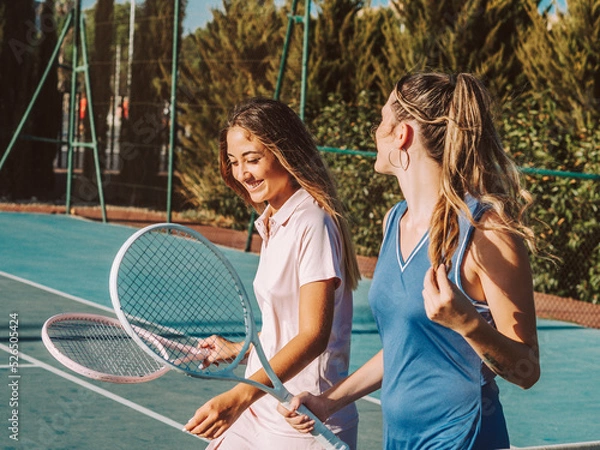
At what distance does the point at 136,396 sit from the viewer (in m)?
6.02

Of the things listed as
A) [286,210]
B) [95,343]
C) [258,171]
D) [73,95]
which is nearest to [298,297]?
[286,210]

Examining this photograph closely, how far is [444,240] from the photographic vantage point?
2301 millimetres

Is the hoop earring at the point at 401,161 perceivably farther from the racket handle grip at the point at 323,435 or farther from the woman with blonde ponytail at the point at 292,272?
the racket handle grip at the point at 323,435

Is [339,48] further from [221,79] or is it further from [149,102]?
[149,102]

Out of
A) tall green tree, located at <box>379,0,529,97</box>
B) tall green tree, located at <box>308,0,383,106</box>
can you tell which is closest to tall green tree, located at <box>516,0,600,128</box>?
tall green tree, located at <box>379,0,529,97</box>

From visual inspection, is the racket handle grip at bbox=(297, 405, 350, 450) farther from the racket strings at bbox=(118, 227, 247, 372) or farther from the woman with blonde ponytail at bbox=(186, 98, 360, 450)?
the racket strings at bbox=(118, 227, 247, 372)

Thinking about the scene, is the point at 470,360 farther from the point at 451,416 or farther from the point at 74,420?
the point at 74,420

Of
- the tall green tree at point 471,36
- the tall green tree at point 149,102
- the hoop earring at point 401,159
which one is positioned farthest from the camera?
the tall green tree at point 149,102

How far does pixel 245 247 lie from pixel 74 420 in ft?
26.1

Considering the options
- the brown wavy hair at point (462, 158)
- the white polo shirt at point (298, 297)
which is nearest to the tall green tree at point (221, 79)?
the white polo shirt at point (298, 297)

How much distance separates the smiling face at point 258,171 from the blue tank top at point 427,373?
23.7 inches

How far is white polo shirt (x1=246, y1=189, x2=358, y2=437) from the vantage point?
2801 millimetres

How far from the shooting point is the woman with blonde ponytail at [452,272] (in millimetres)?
2230

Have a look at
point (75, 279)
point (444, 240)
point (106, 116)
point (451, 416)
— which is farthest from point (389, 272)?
point (106, 116)
